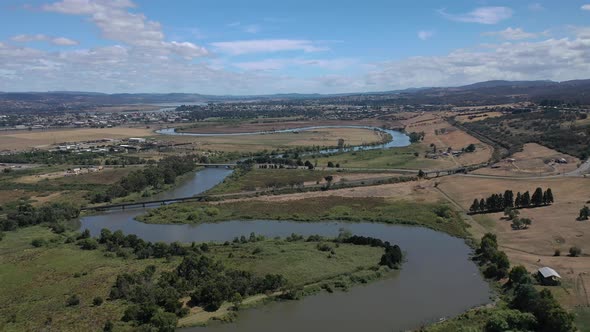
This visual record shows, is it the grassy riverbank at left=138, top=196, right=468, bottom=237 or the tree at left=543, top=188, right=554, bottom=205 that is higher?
the tree at left=543, top=188, right=554, bottom=205

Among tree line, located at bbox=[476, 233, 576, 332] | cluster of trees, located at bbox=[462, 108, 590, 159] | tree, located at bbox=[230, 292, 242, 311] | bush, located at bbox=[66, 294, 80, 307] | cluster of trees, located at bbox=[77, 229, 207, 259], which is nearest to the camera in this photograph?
tree line, located at bbox=[476, 233, 576, 332]

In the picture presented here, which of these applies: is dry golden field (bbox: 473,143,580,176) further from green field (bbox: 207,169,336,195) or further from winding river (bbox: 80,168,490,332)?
winding river (bbox: 80,168,490,332)

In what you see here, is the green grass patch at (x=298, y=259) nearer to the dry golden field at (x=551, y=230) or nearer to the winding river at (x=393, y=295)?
the winding river at (x=393, y=295)

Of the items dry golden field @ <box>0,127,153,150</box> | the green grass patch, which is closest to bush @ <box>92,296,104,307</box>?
the green grass patch

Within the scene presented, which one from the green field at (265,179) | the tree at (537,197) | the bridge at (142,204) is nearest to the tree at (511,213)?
the tree at (537,197)

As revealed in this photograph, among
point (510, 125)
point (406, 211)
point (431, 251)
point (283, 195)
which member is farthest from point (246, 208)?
point (510, 125)

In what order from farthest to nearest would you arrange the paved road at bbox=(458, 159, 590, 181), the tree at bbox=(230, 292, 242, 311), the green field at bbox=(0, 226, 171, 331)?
the paved road at bbox=(458, 159, 590, 181)
the tree at bbox=(230, 292, 242, 311)
the green field at bbox=(0, 226, 171, 331)

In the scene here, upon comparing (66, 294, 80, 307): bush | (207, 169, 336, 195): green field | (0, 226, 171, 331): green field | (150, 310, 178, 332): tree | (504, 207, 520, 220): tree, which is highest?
(504, 207, 520, 220): tree
